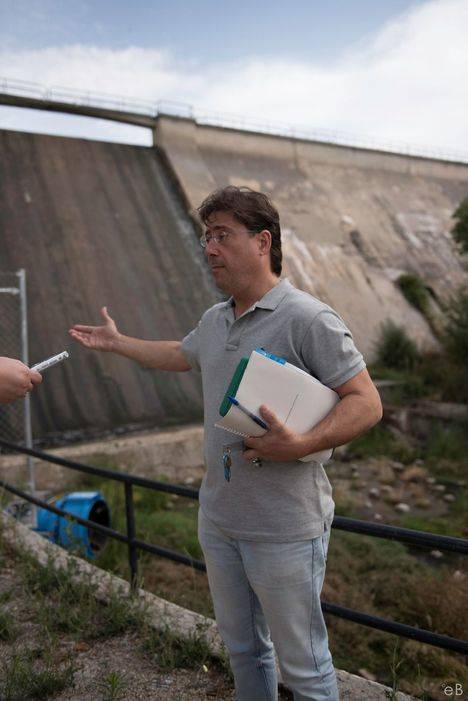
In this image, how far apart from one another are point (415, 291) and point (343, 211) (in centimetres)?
335

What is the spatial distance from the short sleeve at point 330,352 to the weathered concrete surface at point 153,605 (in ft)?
4.87

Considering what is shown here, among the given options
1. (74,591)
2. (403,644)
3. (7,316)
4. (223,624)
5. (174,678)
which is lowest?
(403,644)

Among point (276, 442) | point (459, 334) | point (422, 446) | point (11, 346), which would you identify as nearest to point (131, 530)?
point (276, 442)

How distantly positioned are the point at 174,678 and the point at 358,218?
16.6 metres

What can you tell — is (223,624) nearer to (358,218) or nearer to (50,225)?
(50,225)

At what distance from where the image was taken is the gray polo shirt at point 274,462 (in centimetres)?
206

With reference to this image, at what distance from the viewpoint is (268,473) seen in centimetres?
212

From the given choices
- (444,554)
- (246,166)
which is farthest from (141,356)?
(246,166)

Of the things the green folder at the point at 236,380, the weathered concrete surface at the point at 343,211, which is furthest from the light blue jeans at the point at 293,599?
the weathered concrete surface at the point at 343,211

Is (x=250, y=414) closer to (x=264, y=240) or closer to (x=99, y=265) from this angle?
(x=264, y=240)

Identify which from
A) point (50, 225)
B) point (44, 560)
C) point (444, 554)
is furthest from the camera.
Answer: point (50, 225)

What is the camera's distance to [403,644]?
14.8 feet

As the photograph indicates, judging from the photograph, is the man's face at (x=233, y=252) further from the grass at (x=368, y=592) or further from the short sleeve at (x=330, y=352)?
the grass at (x=368, y=592)

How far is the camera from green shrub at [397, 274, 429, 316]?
16312mm
